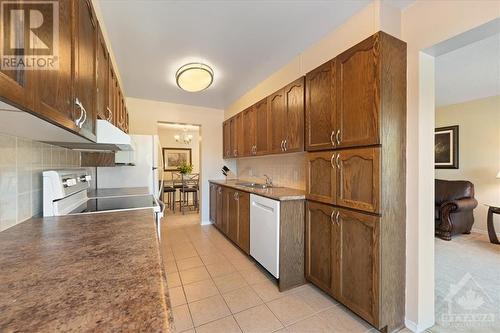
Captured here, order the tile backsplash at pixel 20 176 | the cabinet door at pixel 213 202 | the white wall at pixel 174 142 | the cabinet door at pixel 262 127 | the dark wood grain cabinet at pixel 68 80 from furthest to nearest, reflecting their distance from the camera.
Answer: the white wall at pixel 174 142, the cabinet door at pixel 213 202, the cabinet door at pixel 262 127, the tile backsplash at pixel 20 176, the dark wood grain cabinet at pixel 68 80

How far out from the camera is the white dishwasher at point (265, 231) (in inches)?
82.6

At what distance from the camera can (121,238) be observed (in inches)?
38.3

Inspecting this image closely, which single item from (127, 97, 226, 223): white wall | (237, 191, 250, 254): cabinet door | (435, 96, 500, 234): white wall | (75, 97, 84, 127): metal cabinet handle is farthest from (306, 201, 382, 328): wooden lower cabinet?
(435, 96, 500, 234): white wall

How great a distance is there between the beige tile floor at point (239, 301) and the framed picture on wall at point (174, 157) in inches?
180

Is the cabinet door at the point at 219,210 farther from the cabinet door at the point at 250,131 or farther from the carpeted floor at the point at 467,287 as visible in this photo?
the carpeted floor at the point at 467,287

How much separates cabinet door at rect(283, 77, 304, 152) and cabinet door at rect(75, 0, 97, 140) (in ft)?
5.72

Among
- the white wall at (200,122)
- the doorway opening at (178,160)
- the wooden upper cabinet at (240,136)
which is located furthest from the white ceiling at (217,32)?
the doorway opening at (178,160)

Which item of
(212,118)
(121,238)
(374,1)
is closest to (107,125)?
(121,238)

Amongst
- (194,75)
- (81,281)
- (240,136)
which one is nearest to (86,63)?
(81,281)

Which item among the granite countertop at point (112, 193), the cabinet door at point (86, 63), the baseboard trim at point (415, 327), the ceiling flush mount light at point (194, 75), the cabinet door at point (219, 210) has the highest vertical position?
the ceiling flush mount light at point (194, 75)

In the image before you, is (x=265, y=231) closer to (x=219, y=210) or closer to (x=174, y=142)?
(x=219, y=210)

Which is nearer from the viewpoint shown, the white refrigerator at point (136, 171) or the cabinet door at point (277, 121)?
the cabinet door at point (277, 121)

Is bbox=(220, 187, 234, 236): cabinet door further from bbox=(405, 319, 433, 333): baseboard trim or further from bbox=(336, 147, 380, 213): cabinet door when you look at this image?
bbox=(405, 319, 433, 333): baseboard trim

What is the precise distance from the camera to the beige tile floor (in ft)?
5.28
